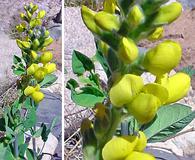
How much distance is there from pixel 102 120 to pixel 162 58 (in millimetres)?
89

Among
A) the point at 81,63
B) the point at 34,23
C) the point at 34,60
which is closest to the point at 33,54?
the point at 34,60

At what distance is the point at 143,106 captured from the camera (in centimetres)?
41

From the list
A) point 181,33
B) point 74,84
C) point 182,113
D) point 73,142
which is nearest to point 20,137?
point 73,142

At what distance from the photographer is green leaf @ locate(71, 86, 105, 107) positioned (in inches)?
24.4

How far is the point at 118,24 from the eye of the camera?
44 centimetres

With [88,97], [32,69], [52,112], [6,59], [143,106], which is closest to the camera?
[143,106]

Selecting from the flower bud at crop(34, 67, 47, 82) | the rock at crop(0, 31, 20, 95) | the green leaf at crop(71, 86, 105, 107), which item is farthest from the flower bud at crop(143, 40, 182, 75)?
the rock at crop(0, 31, 20, 95)

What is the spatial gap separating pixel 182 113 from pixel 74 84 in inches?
8.4

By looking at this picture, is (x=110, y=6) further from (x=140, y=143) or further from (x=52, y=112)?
(x=52, y=112)

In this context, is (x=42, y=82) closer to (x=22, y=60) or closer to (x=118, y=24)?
(x=22, y=60)

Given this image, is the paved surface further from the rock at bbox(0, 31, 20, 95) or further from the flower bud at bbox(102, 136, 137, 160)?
the flower bud at bbox(102, 136, 137, 160)

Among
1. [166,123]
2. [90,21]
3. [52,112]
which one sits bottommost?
[52,112]

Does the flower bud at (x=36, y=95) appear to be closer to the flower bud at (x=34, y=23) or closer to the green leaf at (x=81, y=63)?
the flower bud at (x=34, y=23)

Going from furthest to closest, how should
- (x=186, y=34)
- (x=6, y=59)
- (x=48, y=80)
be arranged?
(x=6, y=59) → (x=186, y=34) → (x=48, y=80)
